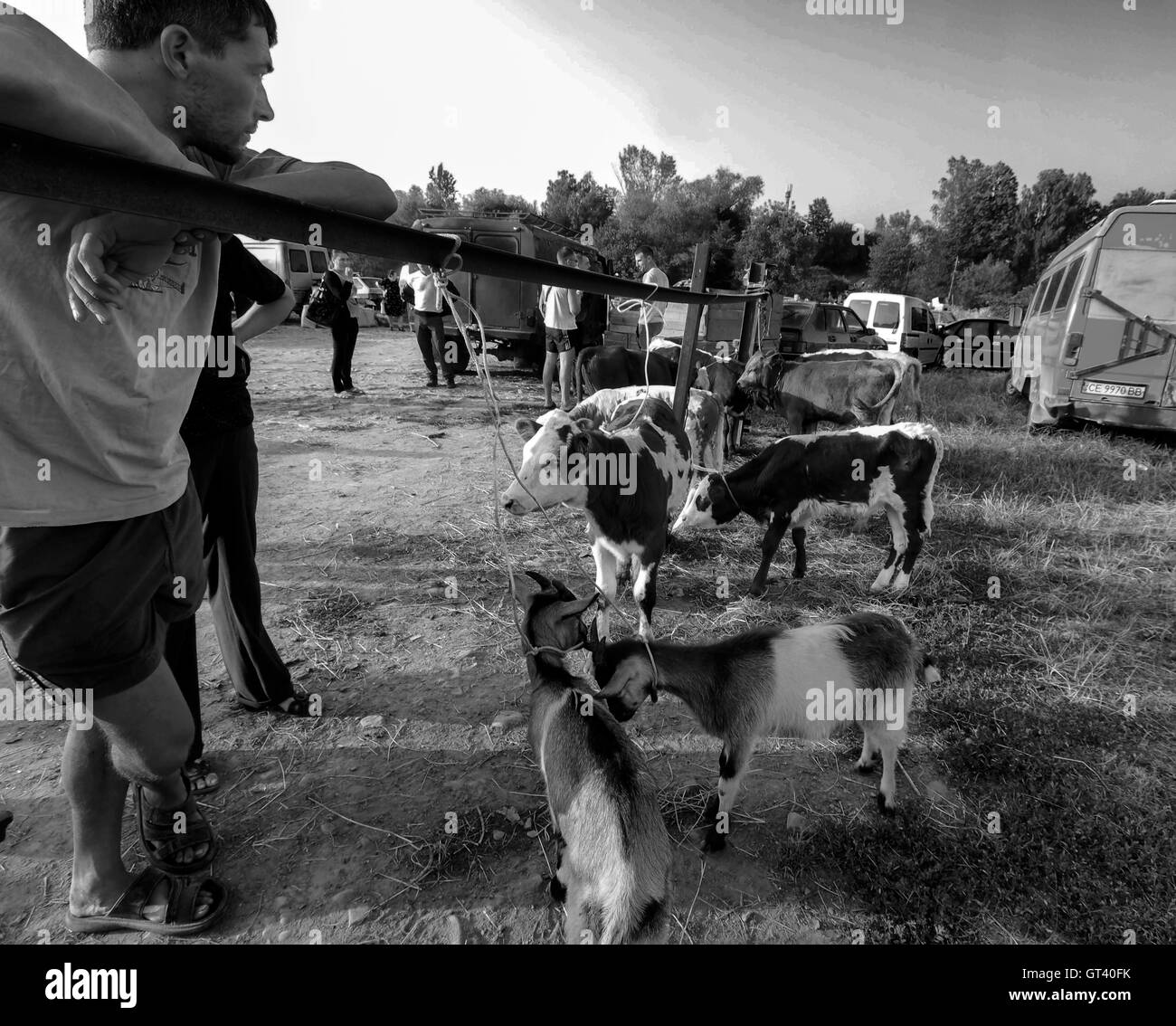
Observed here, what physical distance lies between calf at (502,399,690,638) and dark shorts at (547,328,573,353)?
19.5 ft

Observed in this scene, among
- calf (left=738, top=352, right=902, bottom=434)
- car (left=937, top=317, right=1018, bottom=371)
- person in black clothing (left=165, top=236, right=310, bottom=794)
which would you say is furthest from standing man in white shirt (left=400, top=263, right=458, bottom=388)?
car (left=937, top=317, right=1018, bottom=371)

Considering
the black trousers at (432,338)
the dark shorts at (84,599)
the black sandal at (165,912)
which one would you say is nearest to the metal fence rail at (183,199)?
the dark shorts at (84,599)

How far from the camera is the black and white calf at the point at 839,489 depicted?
16.8ft

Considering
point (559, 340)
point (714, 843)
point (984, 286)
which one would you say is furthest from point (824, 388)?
point (984, 286)

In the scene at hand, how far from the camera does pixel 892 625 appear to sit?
3102 mm

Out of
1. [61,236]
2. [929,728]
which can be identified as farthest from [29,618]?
[929,728]

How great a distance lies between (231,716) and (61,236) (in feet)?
8.61

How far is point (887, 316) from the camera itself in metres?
18.4

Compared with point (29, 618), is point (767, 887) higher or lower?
lower

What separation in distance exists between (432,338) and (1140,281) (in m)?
11.7

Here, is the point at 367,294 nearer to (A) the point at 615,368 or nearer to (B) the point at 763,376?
(A) the point at 615,368

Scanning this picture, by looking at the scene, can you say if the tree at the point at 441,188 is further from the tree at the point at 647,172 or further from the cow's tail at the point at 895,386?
the cow's tail at the point at 895,386

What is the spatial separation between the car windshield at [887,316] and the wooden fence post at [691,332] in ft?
54.9
